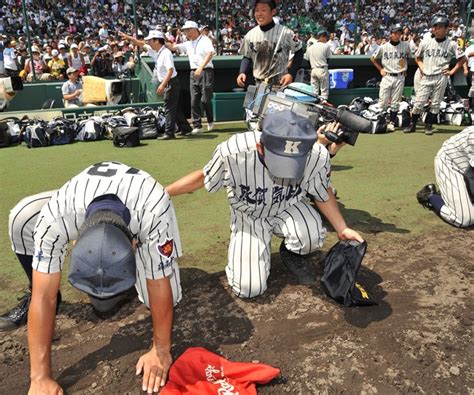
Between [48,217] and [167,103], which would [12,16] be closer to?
[167,103]

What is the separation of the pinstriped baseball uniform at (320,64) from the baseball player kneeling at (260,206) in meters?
6.89

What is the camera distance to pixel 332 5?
24391mm

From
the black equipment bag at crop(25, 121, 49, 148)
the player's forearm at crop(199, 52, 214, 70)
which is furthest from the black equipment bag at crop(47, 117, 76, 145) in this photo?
the player's forearm at crop(199, 52, 214, 70)

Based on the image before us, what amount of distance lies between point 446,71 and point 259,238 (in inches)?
255

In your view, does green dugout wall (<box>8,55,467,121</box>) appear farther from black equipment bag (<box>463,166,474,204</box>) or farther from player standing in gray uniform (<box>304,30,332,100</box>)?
black equipment bag (<box>463,166,474,204</box>)

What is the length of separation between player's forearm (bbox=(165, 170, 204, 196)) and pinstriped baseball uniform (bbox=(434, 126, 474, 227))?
105 inches

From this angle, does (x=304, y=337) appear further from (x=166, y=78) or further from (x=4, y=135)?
(x=4, y=135)

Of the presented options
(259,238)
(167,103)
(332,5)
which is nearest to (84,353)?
(259,238)

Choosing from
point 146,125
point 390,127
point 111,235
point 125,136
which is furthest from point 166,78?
point 111,235

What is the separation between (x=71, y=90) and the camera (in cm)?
952

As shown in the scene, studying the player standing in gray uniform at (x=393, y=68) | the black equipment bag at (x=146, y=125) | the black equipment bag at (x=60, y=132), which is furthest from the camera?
the player standing in gray uniform at (x=393, y=68)

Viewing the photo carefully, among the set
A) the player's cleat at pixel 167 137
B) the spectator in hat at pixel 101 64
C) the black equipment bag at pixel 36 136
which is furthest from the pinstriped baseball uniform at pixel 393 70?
the spectator in hat at pixel 101 64

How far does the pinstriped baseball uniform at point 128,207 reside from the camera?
81.3 inches

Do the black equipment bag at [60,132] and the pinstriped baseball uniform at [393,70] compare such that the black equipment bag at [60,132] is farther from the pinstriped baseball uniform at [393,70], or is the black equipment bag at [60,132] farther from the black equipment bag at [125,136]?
the pinstriped baseball uniform at [393,70]
